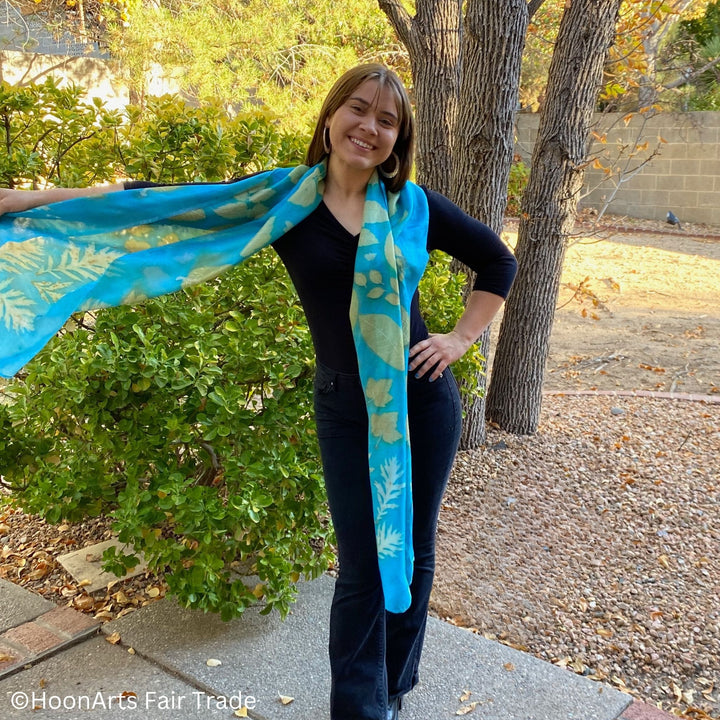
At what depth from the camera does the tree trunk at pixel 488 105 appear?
15.5 feet

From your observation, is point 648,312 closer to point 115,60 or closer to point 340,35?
point 340,35

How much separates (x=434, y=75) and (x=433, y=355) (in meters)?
3.20

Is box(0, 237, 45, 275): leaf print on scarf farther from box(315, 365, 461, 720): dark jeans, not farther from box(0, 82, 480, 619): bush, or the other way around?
box(315, 365, 461, 720): dark jeans

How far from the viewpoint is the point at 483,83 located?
473cm

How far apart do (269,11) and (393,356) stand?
895 centimetres

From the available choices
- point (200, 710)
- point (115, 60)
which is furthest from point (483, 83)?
point (115, 60)

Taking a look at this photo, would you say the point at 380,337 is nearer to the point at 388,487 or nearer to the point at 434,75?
the point at 388,487

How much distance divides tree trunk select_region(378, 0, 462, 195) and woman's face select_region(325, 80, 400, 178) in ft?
9.44

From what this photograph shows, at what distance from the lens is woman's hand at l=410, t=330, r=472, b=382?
8.11 ft

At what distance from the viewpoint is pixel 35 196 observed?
101 inches

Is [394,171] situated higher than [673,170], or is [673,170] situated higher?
[394,171]

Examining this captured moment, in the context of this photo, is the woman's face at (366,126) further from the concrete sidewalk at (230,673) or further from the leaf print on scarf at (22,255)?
the concrete sidewalk at (230,673)

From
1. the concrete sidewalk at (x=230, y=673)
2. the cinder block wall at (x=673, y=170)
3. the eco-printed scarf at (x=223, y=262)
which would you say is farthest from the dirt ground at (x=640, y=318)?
the eco-printed scarf at (x=223, y=262)

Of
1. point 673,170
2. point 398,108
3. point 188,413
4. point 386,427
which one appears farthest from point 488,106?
point 673,170
